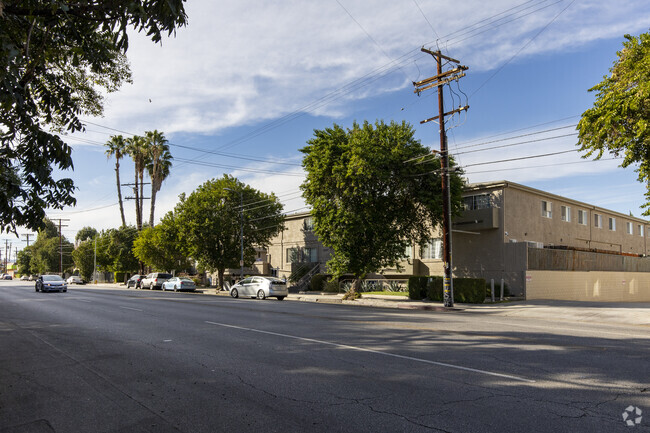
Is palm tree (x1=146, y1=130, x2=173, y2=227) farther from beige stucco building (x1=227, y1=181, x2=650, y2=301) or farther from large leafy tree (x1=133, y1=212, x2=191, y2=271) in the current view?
beige stucco building (x1=227, y1=181, x2=650, y2=301)

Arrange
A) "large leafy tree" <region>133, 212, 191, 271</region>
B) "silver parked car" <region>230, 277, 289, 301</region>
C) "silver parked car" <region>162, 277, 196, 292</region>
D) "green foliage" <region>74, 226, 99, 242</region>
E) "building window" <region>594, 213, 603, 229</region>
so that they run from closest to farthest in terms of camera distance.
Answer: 1. "silver parked car" <region>230, 277, 289, 301</region>
2. "building window" <region>594, 213, 603, 229</region>
3. "silver parked car" <region>162, 277, 196, 292</region>
4. "large leafy tree" <region>133, 212, 191, 271</region>
5. "green foliage" <region>74, 226, 99, 242</region>

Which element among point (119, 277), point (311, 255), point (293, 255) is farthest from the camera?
point (119, 277)

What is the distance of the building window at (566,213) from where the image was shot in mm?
34031

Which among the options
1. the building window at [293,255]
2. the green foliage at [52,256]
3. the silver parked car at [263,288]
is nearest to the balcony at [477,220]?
the silver parked car at [263,288]

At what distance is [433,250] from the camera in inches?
1249

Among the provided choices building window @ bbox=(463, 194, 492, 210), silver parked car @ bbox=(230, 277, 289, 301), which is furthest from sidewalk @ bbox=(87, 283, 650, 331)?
building window @ bbox=(463, 194, 492, 210)

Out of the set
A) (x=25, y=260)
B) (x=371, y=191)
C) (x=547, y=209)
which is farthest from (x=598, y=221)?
(x=25, y=260)

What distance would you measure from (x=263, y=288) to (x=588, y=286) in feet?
71.4

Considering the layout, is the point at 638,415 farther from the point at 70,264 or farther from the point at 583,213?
the point at 70,264

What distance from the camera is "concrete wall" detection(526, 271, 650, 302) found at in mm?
26625

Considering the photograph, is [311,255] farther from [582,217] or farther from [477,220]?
[582,217]

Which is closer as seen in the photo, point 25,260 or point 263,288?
point 263,288

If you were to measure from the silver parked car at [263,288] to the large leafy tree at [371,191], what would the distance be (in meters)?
3.98

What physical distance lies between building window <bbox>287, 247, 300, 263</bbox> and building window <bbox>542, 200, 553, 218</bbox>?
2227 cm
